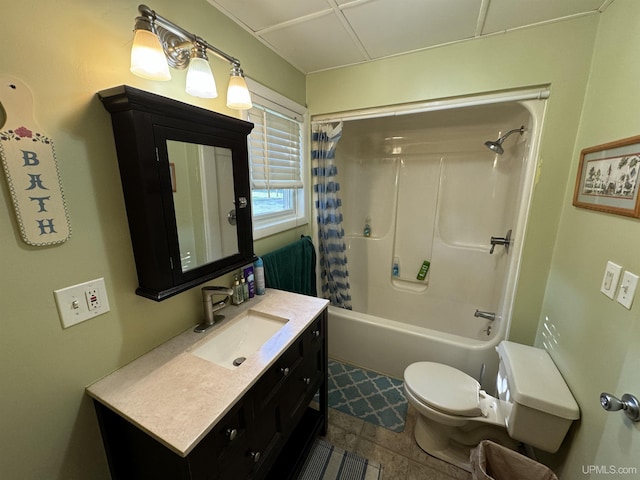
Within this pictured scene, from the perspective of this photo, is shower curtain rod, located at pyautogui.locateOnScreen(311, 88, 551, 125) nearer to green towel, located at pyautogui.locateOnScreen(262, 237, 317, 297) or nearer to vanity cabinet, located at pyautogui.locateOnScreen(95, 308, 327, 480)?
green towel, located at pyautogui.locateOnScreen(262, 237, 317, 297)

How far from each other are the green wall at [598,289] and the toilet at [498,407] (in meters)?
0.07

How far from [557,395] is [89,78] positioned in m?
2.14

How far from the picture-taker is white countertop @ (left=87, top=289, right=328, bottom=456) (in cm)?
71

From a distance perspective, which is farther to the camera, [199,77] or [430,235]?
[430,235]

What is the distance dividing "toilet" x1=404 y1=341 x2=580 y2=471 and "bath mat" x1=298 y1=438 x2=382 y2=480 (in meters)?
0.36

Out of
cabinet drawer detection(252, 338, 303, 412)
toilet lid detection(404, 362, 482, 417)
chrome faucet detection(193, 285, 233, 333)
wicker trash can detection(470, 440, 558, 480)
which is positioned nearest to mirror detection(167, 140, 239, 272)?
chrome faucet detection(193, 285, 233, 333)

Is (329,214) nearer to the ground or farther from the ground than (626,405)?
farther from the ground

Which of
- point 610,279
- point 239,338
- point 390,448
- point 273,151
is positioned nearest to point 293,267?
point 239,338

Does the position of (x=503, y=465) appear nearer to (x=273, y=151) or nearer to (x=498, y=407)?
(x=498, y=407)

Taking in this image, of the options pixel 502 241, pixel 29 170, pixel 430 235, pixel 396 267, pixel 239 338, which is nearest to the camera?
pixel 29 170

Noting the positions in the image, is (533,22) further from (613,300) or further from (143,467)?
(143,467)

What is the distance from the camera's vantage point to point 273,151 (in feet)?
5.54

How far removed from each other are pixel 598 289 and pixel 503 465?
0.87 m

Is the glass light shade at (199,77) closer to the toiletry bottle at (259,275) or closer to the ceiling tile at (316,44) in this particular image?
the ceiling tile at (316,44)
